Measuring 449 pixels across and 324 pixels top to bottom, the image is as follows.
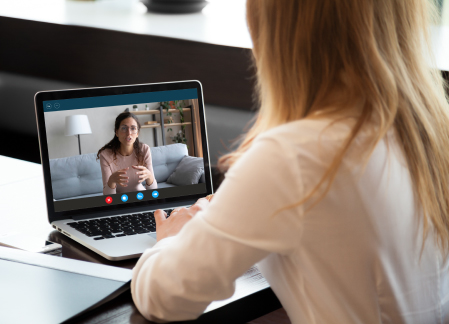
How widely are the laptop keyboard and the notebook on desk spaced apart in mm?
138

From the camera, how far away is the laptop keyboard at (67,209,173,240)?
1149 millimetres

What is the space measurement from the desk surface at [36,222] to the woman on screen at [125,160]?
0.16 metres

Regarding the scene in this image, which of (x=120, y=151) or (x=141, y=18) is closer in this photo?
(x=120, y=151)

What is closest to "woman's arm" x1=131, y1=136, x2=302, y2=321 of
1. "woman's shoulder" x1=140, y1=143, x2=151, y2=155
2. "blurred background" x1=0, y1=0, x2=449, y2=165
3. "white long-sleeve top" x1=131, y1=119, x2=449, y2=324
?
"white long-sleeve top" x1=131, y1=119, x2=449, y2=324

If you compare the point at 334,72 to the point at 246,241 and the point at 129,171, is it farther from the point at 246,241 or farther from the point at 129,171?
the point at 129,171

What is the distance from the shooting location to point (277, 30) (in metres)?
0.73

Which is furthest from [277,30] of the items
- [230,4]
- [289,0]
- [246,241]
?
[230,4]

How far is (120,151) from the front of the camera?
1.22 meters

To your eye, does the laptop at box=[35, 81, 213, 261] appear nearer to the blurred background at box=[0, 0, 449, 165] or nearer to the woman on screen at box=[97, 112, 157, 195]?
the woman on screen at box=[97, 112, 157, 195]

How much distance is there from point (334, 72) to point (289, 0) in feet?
0.35

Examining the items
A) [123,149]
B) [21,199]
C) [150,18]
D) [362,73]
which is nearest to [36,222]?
[21,199]

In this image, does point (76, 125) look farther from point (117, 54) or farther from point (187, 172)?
point (117, 54)

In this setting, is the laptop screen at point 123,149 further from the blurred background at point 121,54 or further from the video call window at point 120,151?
the blurred background at point 121,54

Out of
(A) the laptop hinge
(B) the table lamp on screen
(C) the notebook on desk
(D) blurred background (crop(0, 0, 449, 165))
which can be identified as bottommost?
(C) the notebook on desk
